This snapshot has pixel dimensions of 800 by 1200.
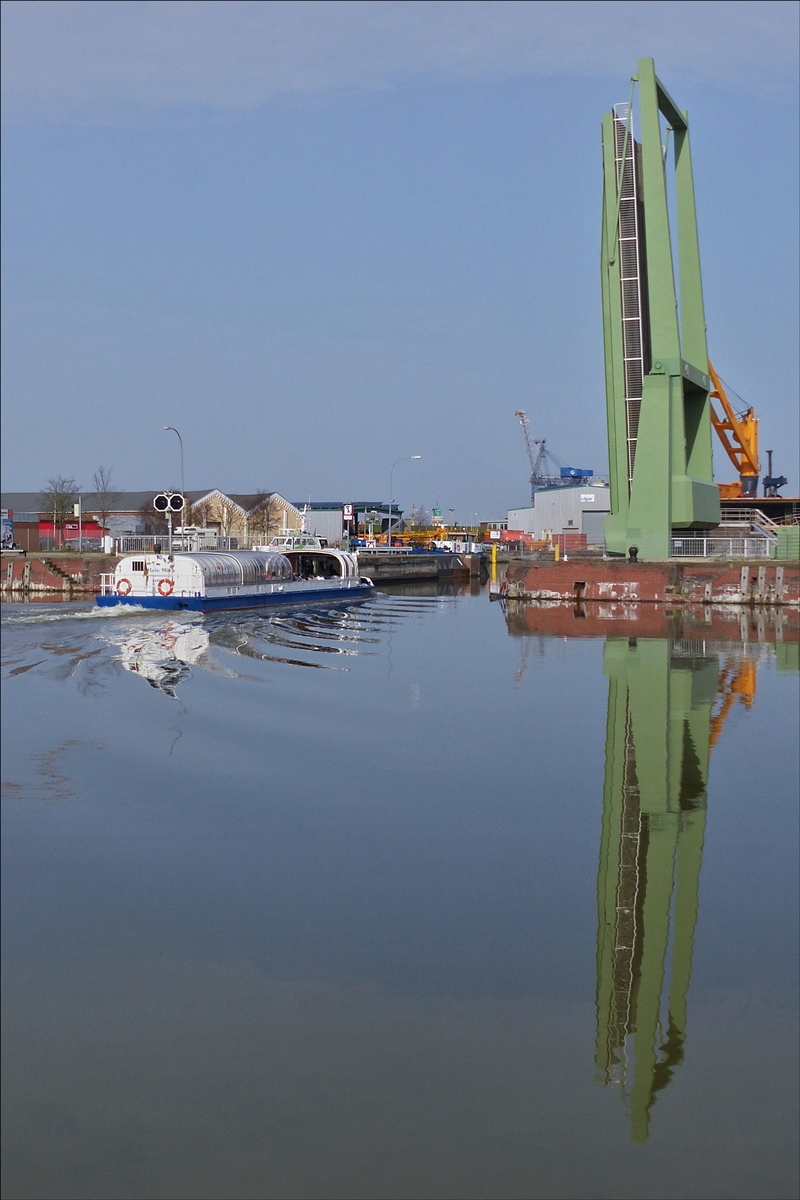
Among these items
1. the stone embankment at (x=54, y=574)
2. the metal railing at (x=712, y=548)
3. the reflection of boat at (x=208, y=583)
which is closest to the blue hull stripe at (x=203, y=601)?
the reflection of boat at (x=208, y=583)

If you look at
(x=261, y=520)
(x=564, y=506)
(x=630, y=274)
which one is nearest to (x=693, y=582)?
(x=630, y=274)

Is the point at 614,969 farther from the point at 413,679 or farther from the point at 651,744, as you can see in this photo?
the point at 413,679

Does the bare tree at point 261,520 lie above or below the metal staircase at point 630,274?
below

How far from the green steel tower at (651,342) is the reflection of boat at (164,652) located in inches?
967

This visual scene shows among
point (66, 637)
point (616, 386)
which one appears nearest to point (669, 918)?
point (66, 637)

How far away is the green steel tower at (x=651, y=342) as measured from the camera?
52125mm

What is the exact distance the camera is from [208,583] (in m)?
43.0

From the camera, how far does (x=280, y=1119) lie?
701 cm

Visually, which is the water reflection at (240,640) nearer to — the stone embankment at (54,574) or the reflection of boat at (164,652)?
the reflection of boat at (164,652)

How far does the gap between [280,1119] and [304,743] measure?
1187 centimetres

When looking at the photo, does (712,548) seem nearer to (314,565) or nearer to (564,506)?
(314,565)

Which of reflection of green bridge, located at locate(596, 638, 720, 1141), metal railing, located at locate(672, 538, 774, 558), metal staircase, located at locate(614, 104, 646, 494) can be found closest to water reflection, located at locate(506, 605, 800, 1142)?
reflection of green bridge, located at locate(596, 638, 720, 1141)

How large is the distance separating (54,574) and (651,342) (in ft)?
116

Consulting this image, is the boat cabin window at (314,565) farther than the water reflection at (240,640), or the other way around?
the boat cabin window at (314,565)
